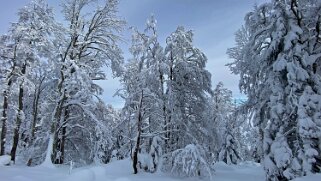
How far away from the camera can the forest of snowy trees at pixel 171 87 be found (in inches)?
513

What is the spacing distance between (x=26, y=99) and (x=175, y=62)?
45.6 ft

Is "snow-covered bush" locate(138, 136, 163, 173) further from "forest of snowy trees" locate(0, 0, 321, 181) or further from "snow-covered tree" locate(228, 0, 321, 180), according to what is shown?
"snow-covered tree" locate(228, 0, 321, 180)

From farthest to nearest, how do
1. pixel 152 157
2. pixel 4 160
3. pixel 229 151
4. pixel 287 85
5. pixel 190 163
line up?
1. pixel 229 151
2. pixel 152 157
3. pixel 4 160
4. pixel 190 163
5. pixel 287 85

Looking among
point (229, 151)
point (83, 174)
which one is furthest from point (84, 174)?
point (229, 151)

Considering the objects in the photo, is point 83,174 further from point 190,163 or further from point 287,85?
point 287,85

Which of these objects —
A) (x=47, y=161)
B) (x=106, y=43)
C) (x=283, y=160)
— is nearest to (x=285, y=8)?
(x=283, y=160)

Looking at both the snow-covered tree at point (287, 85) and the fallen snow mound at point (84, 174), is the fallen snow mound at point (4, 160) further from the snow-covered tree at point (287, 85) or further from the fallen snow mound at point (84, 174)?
the snow-covered tree at point (287, 85)

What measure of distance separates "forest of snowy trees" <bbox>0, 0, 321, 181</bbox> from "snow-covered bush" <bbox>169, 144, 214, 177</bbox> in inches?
2.2

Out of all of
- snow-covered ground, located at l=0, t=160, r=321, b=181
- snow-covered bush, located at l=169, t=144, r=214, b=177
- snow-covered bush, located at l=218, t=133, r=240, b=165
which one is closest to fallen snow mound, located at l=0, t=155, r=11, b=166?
snow-covered ground, located at l=0, t=160, r=321, b=181

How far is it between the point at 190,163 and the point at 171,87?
17.2ft

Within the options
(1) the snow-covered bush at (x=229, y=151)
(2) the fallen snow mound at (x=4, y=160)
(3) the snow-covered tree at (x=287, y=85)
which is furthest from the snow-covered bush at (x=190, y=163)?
(1) the snow-covered bush at (x=229, y=151)

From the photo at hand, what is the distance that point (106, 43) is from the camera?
2183 cm

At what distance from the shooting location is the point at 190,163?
52.0ft

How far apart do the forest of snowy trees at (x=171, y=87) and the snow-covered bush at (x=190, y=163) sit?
0.06 metres
